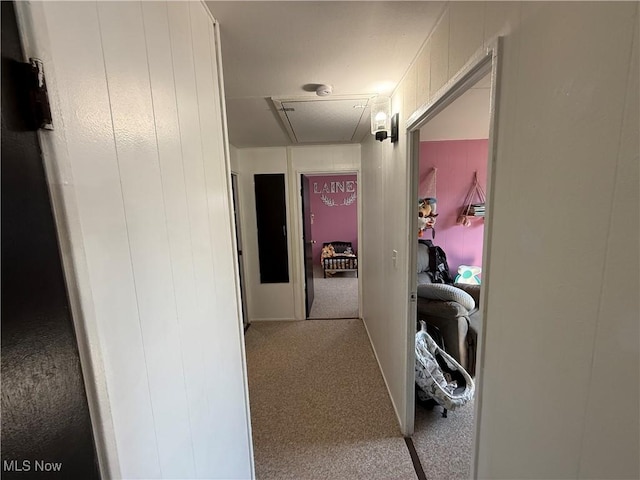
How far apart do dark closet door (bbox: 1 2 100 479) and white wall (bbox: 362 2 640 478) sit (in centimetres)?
91

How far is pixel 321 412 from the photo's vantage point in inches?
84.0

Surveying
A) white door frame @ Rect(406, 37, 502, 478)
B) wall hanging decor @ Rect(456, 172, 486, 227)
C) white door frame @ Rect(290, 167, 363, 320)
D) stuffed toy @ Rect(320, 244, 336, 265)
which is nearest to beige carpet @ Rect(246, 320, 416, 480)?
white door frame @ Rect(290, 167, 363, 320)

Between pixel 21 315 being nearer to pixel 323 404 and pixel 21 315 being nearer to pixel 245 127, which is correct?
pixel 323 404

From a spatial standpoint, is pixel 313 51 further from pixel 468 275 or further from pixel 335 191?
pixel 335 191

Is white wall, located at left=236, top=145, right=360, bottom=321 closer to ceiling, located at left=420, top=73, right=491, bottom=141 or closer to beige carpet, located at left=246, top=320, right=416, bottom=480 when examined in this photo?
beige carpet, located at left=246, top=320, right=416, bottom=480

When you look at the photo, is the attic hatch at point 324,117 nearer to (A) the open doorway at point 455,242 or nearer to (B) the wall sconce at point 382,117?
(B) the wall sconce at point 382,117

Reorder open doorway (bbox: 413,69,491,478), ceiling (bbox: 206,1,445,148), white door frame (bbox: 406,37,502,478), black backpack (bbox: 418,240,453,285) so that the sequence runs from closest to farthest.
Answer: white door frame (bbox: 406,37,502,478) → ceiling (bbox: 206,1,445,148) → open doorway (bbox: 413,69,491,478) → black backpack (bbox: 418,240,453,285)

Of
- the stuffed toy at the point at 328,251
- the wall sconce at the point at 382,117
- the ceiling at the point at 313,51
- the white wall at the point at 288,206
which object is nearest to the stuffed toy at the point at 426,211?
the white wall at the point at 288,206

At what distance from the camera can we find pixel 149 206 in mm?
676

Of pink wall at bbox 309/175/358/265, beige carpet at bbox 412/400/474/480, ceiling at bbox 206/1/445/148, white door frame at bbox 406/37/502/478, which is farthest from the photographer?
pink wall at bbox 309/175/358/265

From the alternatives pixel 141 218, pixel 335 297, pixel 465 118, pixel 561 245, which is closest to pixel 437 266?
pixel 465 118

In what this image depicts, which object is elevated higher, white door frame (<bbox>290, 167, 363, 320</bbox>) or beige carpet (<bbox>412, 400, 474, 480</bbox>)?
white door frame (<bbox>290, 167, 363, 320</bbox>)

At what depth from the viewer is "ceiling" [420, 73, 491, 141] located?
1924mm

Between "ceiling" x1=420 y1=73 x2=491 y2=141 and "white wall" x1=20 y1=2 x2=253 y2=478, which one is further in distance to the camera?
"ceiling" x1=420 y1=73 x2=491 y2=141
